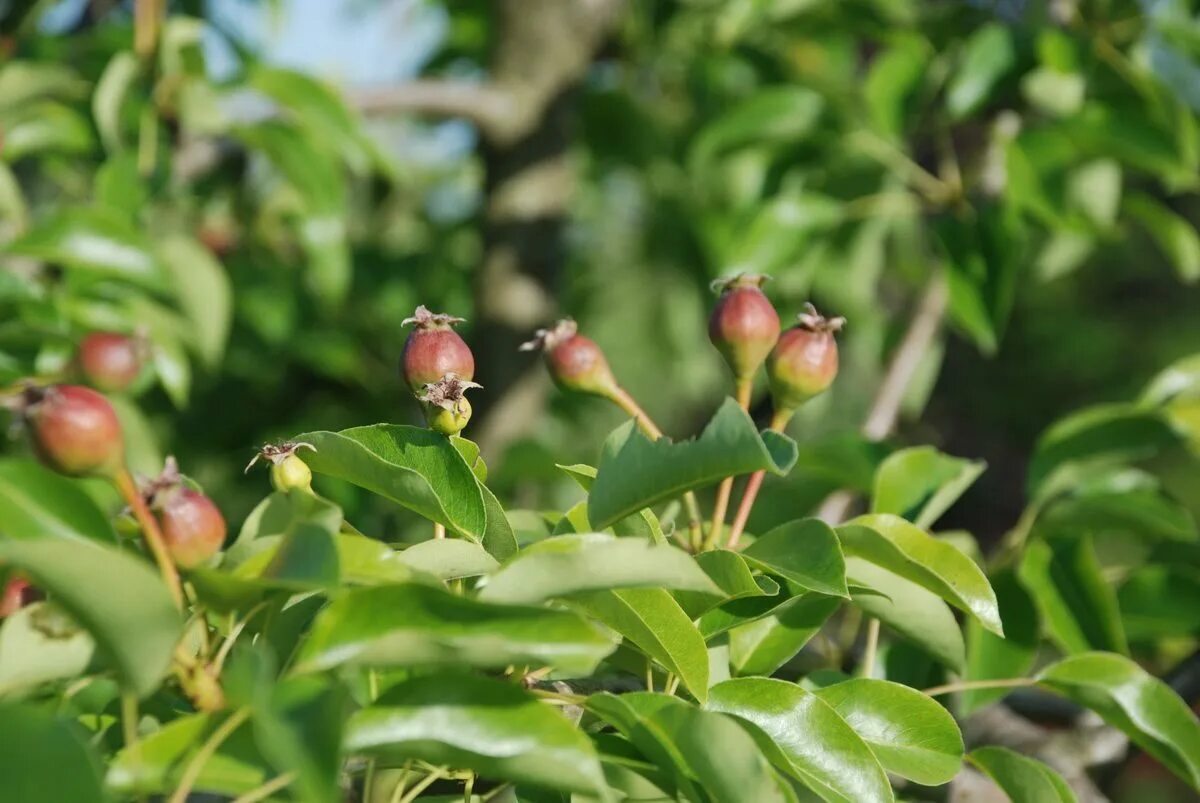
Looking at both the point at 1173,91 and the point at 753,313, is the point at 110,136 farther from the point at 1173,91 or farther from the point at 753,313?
the point at 1173,91

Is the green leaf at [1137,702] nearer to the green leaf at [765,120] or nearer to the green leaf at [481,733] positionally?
the green leaf at [481,733]

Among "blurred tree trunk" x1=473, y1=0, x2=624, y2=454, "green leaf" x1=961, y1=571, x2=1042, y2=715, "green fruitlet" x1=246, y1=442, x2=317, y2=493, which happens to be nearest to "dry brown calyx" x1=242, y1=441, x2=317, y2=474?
"green fruitlet" x1=246, y1=442, x2=317, y2=493

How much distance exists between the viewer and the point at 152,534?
493 mm

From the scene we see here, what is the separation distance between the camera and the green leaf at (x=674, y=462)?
1.72ft

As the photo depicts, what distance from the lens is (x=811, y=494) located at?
1.03 meters

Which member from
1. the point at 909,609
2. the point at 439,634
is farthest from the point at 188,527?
the point at 909,609

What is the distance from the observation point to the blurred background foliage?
4.46ft

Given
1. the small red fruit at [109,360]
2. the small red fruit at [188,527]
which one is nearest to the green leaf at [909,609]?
the small red fruit at [188,527]

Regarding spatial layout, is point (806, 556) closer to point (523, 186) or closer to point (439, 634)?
point (439, 634)

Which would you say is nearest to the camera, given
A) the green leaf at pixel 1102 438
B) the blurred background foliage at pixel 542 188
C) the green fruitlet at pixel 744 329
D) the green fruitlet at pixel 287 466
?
the green fruitlet at pixel 287 466

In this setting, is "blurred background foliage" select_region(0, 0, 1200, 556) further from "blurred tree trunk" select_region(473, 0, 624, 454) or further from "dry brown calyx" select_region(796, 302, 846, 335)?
"dry brown calyx" select_region(796, 302, 846, 335)

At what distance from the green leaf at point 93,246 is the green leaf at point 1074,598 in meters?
0.88

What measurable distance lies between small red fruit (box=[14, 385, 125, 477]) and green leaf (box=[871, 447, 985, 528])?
0.48 metres

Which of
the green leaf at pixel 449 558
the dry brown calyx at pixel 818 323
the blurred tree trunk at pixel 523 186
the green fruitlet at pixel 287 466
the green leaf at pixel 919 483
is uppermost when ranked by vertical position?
the dry brown calyx at pixel 818 323
